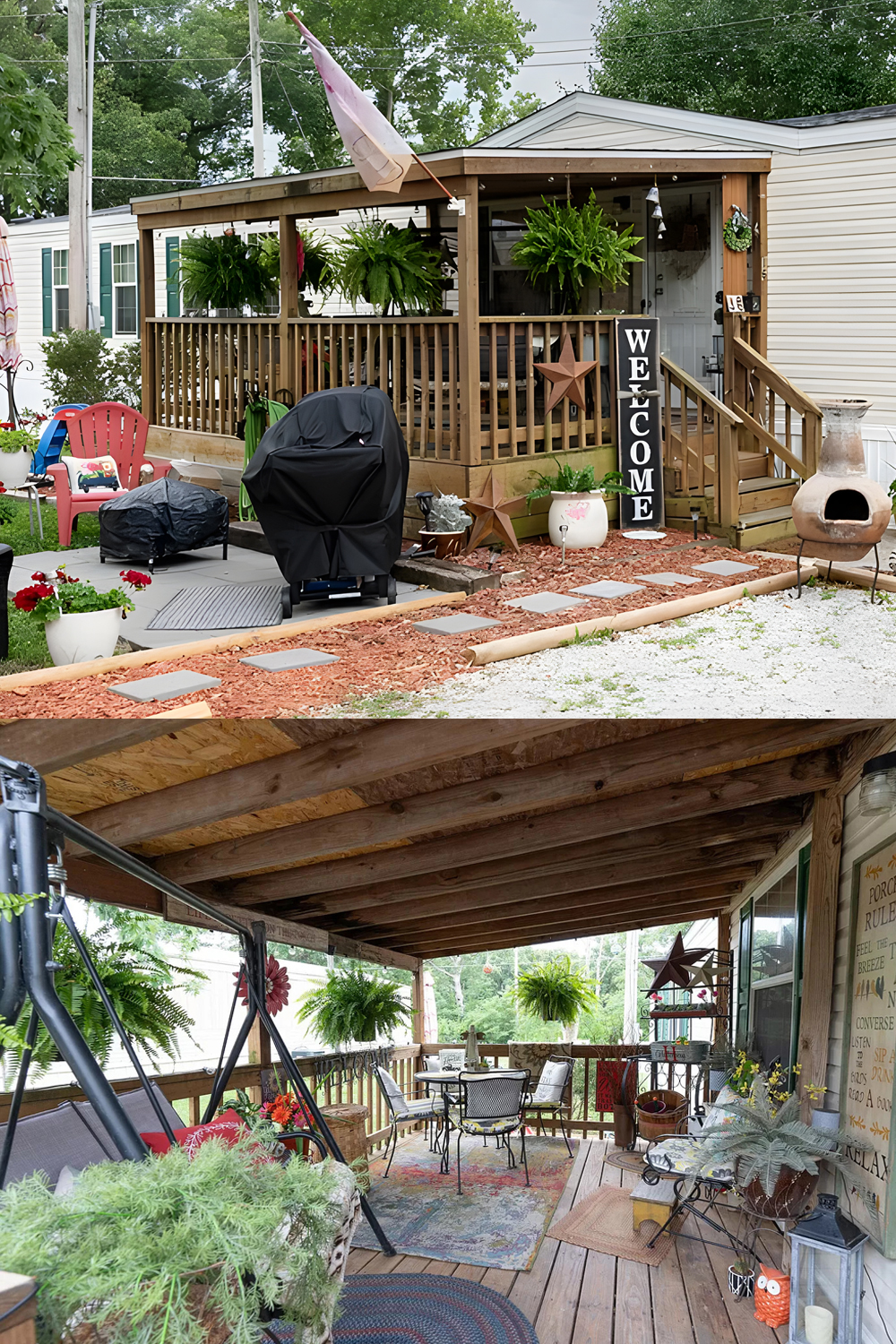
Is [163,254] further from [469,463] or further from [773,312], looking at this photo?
[469,463]

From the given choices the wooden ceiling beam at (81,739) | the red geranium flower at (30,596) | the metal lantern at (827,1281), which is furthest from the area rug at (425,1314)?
the red geranium flower at (30,596)

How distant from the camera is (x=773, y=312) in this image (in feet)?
32.1

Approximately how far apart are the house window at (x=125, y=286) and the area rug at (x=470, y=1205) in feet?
38.7

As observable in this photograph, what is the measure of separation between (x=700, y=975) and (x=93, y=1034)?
17.8ft

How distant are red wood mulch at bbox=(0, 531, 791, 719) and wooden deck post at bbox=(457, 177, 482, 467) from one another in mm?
767

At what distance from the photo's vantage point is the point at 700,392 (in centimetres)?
752

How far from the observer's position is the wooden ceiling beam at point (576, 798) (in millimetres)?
3379

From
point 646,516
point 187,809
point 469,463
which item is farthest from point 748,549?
point 187,809

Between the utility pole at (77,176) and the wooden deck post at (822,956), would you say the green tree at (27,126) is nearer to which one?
the utility pole at (77,176)

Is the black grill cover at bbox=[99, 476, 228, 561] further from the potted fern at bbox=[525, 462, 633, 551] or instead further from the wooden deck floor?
the wooden deck floor

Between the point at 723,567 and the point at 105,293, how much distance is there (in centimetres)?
1217

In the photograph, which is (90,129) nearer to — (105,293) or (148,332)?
(148,332)

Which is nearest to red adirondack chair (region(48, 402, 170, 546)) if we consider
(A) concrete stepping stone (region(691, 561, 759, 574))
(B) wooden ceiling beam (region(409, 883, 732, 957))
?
(A) concrete stepping stone (region(691, 561, 759, 574))

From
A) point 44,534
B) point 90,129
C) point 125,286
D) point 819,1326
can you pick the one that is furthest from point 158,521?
point 125,286
